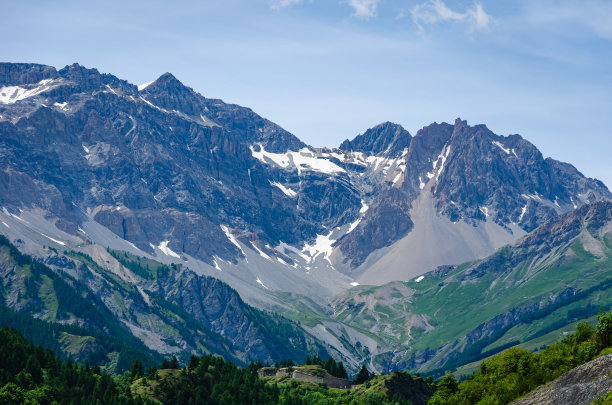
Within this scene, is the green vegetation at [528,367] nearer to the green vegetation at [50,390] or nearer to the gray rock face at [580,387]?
the gray rock face at [580,387]

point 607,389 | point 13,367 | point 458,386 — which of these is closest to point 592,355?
point 607,389

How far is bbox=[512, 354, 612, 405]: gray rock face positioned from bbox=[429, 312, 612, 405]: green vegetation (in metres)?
9.19

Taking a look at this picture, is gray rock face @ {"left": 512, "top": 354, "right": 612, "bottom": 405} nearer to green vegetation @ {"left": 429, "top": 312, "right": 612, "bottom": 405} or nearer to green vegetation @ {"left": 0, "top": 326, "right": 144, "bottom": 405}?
green vegetation @ {"left": 429, "top": 312, "right": 612, "bottom": 405}

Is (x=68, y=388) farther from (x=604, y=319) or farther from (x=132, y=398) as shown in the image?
(x=604, y=319)

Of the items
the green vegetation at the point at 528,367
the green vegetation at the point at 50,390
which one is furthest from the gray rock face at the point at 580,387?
the green vegetation at the point at 50,390

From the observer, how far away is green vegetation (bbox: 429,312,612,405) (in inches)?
5221

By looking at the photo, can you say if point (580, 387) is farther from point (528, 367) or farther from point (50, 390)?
point (50, 390)

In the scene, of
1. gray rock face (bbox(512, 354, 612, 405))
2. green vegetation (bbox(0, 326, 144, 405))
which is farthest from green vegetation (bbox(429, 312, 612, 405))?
green vegetation (bbox(0, 326, 144, 405))

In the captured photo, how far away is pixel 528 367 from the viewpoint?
148m

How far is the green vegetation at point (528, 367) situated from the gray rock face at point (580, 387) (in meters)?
9.19

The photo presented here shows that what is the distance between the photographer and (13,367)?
200 metres

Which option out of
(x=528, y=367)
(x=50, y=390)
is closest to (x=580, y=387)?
(x=528, y=367)

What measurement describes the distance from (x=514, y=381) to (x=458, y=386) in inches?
1484

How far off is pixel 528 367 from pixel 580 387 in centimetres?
4001
